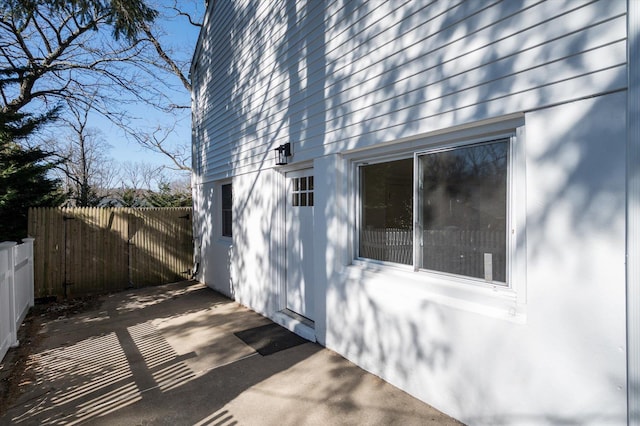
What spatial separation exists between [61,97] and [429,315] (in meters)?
12.4

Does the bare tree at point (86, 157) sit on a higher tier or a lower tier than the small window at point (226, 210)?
higher

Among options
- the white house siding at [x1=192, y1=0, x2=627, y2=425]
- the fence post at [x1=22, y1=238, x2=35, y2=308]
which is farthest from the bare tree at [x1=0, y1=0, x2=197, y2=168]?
the white house siding at [x1=192, y1=0, x2=627, y2=425]

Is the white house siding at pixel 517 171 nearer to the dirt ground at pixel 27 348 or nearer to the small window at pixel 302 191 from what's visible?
the small window at pixel 302 191

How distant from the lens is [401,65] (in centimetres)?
314

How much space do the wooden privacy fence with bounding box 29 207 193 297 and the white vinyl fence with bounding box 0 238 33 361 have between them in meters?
1.04

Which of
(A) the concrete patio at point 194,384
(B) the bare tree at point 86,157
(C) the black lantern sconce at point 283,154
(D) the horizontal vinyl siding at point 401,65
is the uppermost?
(B) the bare tree at point 86,157

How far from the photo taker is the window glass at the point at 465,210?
8.57 feet

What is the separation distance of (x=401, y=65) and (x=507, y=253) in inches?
75.2

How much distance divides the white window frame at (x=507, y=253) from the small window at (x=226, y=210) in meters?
4.55

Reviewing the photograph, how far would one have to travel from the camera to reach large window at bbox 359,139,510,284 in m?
2.63

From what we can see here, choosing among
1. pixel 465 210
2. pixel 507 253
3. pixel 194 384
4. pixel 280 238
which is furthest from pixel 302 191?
pixel 507 253

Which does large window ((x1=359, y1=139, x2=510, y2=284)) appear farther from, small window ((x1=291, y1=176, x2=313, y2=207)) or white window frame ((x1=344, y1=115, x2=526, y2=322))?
small window ((x1=291, y1=176, x2=313, y2=207))

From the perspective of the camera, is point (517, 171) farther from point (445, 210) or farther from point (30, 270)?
point (30, 270)

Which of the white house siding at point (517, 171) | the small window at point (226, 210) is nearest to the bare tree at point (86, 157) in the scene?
the small window at point (226, 210)
